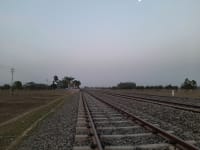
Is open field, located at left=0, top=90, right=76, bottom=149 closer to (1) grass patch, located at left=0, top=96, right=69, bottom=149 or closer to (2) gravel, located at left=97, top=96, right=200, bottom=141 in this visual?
(1) grass patch, located at left=0, top=96, right=69, bottom=149

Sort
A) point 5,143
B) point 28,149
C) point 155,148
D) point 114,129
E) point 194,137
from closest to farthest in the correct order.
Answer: point 155,148 → point 28,149 → point 194,137 → point 5,143 → point 114,129

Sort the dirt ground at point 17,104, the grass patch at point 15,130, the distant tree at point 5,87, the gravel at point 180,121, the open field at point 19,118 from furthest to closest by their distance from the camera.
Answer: the distant tree at point 5,87, the dirt ground at point 17,104, the open field at point 19,118, the grass patch at point 15,130, the gravel at point 180,121

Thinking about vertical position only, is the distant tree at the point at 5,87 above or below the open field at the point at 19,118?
above

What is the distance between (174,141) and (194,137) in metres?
1.48

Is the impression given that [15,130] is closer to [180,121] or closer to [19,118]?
[19,118]

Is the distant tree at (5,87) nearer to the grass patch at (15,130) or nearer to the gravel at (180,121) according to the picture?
the grass patch at (15,130)

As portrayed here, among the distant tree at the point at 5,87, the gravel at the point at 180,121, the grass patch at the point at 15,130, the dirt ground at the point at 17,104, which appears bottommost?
the dirt ground at the point at 17,104

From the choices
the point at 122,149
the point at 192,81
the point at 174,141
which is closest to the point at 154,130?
the point at 174,141

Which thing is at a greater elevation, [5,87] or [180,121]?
[5,87]

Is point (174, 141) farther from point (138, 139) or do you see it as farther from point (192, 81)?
point (192, 81)

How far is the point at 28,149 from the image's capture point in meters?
8.55

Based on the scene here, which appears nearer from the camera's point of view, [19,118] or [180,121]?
[180,121]

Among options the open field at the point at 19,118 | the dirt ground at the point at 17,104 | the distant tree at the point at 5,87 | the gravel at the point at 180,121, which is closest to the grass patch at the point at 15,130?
the open field at the point at 19,118

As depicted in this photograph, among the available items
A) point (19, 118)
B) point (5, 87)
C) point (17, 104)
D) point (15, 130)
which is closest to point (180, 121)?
point (15, 130)
